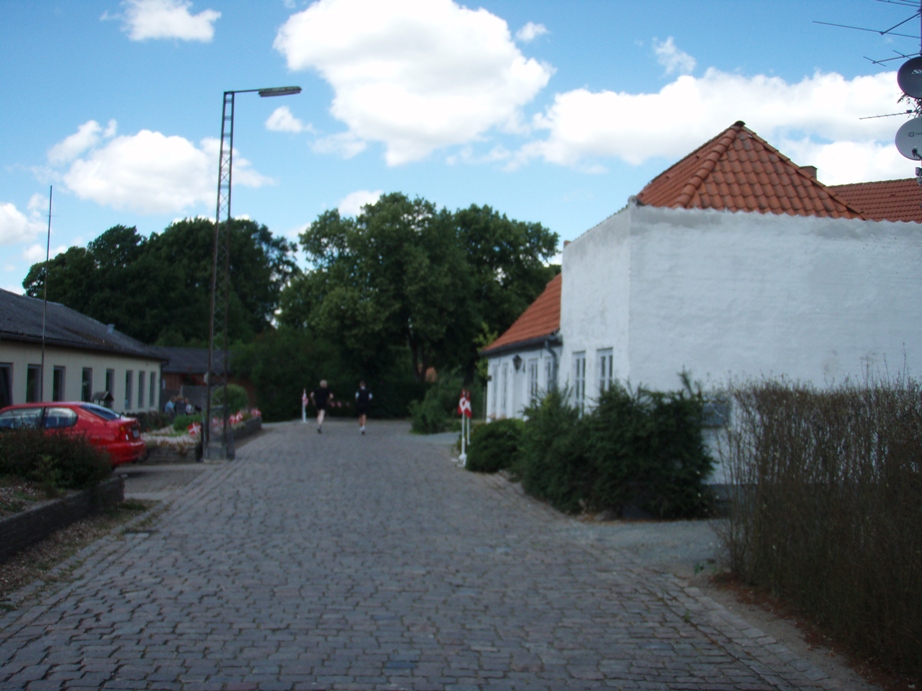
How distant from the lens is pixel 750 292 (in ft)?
42.6

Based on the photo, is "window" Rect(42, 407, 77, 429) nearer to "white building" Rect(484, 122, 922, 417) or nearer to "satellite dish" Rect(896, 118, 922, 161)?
"white building" Rect(484, 122, 922, 417)

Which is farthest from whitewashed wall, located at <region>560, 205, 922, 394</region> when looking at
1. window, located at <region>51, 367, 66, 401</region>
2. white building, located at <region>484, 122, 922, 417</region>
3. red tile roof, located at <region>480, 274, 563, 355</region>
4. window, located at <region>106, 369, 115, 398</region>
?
window, located at <region>106, 369, 115, 398</region>

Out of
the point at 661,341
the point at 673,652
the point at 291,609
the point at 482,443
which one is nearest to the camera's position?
the point at 673,652

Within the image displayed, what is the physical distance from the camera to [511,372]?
23953 mm

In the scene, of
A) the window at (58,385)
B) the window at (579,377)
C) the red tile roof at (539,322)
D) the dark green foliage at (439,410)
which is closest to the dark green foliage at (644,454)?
the window at (579,377)

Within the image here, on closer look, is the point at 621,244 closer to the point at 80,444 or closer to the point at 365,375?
the point at 80,444

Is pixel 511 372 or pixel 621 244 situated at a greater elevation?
pixel 621 244

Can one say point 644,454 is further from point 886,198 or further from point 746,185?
point 886,198

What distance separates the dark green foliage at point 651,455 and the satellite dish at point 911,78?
618cm

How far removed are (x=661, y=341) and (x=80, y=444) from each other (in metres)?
7.96

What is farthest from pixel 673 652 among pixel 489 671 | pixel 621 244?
pixel 621 244

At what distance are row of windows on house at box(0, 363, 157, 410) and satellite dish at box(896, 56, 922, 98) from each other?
17567 millimetres

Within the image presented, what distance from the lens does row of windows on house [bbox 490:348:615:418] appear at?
13.9 metres

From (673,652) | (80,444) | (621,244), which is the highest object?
(621,244)
